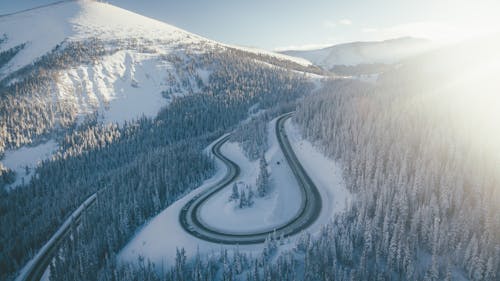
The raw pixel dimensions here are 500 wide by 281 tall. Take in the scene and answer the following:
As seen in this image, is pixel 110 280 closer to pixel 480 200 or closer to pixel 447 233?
pixel 447 233

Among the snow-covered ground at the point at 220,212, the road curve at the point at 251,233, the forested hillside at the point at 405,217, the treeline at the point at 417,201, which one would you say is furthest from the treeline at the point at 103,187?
the treeline at the point at 417,201

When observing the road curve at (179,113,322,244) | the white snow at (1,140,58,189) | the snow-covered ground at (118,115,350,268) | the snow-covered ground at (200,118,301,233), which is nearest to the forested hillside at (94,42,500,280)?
the snow-covered ground at (118,115,350,268)

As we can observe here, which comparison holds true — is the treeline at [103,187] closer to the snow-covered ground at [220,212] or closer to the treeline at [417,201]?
the snow-covered ground at [220,212]

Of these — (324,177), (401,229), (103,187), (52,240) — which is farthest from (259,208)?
(103,187)

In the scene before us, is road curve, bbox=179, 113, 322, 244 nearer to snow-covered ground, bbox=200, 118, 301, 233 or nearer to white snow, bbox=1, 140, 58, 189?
snow-covered ground, bbox=200, 118, 301, 233

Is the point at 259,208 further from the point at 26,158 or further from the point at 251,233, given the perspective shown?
the point at 26,158

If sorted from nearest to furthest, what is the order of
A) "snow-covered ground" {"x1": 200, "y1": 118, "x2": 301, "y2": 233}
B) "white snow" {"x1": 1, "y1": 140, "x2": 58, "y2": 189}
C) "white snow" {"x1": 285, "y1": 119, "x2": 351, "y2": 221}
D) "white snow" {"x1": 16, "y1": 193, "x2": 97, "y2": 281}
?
"snow-covered ground" {"x1": 200, "y1": 118, "x2": 301, "y2": 233} < "white snow" {"x1": 285, "y1": 119, "x2": 351, "y2": 221} < "white snow" {"x1": 16, "y1": 193, "x2": 97, "y2": 281} < "white snow" {"x1": 1, "y1": 140, "x2": 58, "y2": 189}
